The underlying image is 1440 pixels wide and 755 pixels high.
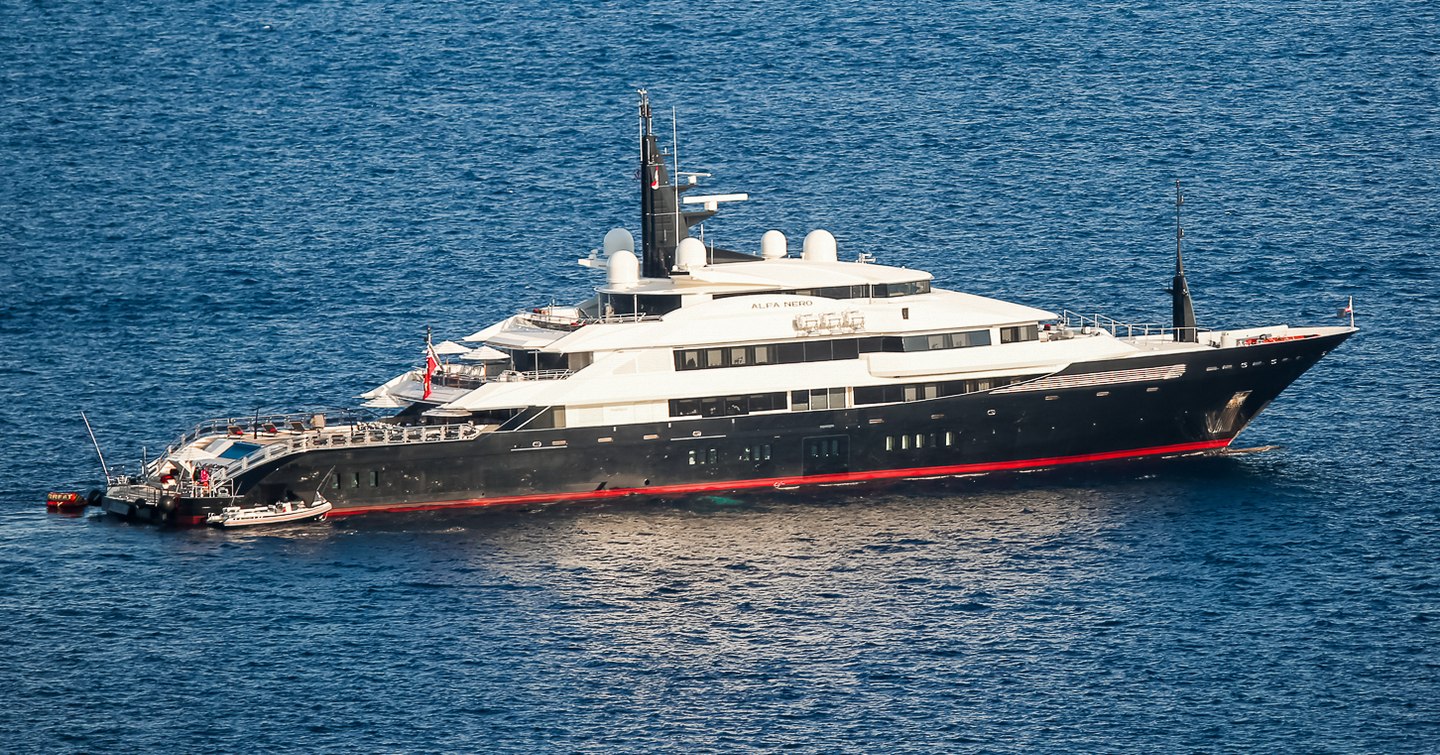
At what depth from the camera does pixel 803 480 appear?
116m

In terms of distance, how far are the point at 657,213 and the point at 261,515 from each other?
24.0 m

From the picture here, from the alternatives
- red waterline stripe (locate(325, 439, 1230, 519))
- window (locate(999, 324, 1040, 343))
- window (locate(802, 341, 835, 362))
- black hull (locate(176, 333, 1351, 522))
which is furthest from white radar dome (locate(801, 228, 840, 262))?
red waterline stripe (locate(325, 439, 1230, 519))

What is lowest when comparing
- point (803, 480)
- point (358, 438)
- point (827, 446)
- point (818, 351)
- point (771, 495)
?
point (771, 495)

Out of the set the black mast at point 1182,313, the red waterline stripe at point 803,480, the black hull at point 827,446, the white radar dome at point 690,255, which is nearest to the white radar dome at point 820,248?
the white radar dome at point 690,255

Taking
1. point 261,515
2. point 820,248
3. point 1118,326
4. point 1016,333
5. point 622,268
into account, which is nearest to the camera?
point 261,515

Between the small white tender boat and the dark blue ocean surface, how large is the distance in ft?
3.32

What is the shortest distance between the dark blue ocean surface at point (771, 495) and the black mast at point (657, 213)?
13.1 meters

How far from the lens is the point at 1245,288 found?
14412 centimetres

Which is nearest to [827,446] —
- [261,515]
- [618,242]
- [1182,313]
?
[618,242]

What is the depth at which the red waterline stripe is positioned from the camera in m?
112

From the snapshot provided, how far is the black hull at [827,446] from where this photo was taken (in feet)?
364

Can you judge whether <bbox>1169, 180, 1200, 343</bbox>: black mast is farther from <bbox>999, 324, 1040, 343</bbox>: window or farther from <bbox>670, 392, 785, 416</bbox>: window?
<bbox>670, 392, 785, 416</bbox>: window

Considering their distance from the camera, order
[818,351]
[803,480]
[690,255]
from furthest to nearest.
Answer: [690,255]
[803,480]
[818,351]

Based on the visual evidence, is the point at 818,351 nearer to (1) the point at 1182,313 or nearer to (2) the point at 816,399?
(2) the point at 816,399
